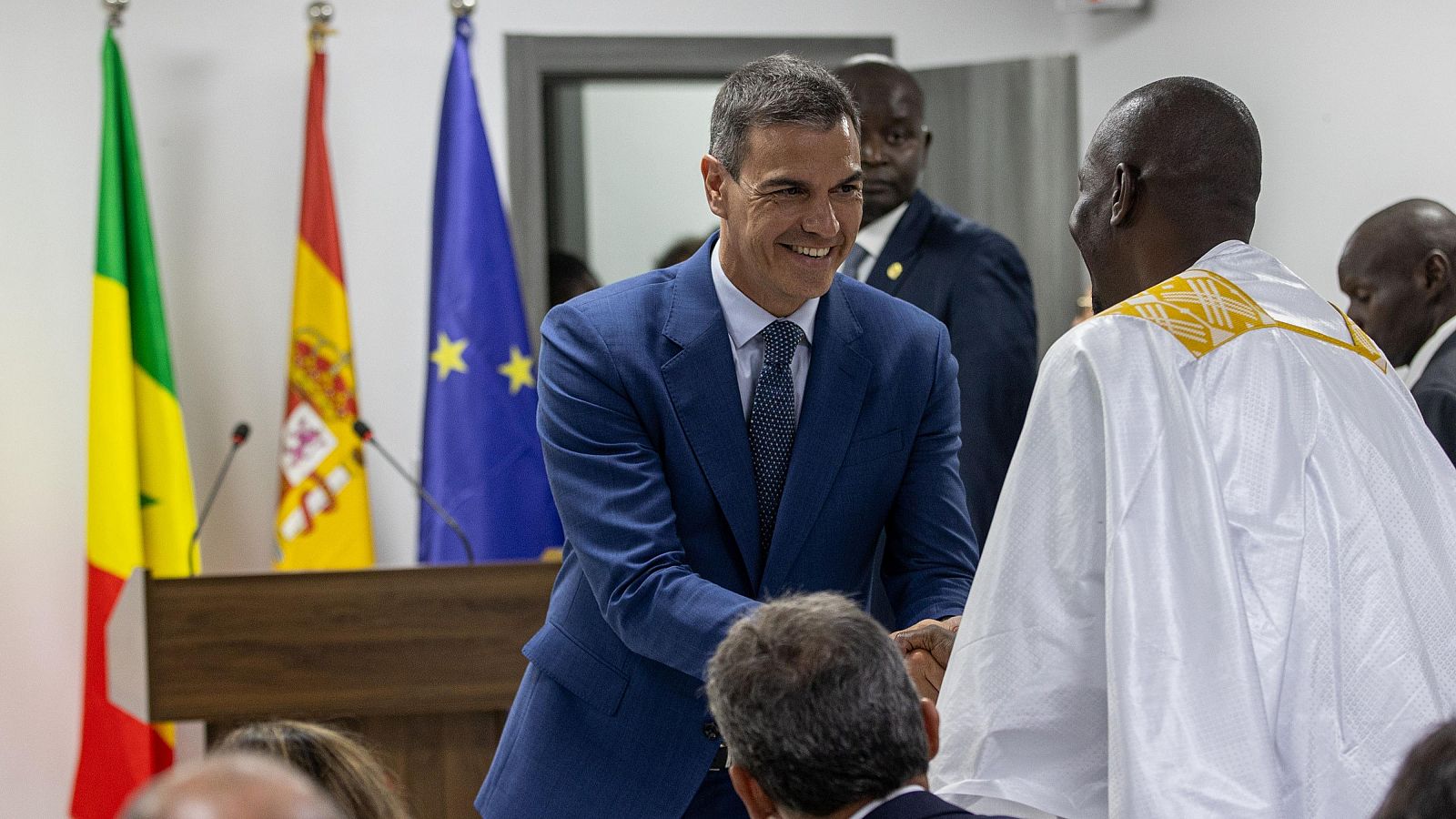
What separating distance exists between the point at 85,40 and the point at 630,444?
161 inches

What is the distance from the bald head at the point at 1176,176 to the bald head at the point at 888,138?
5.33ft

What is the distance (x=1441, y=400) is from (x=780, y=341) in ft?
5.02

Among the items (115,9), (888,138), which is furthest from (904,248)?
(115,9)

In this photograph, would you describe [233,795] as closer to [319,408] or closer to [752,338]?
[752,338]

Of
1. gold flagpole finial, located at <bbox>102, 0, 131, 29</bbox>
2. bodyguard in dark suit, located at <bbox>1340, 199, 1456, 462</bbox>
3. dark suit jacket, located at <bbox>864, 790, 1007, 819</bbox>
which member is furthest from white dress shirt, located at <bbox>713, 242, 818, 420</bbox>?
gold flagpole finial, located at <bbox>102, 0, 131, 29</bbox>

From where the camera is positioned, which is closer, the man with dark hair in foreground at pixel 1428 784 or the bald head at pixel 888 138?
the man with dark hair in foreground at pixel 1428 784

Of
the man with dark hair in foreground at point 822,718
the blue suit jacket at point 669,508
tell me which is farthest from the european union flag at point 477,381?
the man with dark hair in foreground at point 822,718

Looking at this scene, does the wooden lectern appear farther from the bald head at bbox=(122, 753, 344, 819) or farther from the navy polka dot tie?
the bald head at bbox=(122, 753, 344, 819)

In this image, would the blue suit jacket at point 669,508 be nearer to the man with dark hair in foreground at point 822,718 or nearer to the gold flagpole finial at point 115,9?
the man with dark hair in foreground at point 822,718

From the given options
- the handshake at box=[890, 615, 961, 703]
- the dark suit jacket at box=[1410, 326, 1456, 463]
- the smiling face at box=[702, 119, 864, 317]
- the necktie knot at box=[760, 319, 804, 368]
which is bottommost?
the handshake at box=[890, 615, 961, 703]

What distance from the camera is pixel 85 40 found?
5.38 meters

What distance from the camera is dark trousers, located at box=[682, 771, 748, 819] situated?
213 cm

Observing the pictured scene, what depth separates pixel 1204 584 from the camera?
1586 millimetres

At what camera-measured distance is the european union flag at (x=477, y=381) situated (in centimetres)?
507
